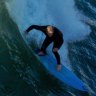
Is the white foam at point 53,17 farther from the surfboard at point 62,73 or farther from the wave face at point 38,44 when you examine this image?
the surfboard at point 62,73

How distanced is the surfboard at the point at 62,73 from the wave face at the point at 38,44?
0.43 feet

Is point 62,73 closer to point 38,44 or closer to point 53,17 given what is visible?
point 38,44

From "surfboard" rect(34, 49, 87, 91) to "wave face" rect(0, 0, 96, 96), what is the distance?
0.13 m

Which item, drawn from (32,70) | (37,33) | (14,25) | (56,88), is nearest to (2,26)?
(14,25)

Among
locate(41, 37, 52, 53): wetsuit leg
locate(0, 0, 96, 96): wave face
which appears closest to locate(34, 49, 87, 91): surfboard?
locate(0, 0, 96, 96): wave face

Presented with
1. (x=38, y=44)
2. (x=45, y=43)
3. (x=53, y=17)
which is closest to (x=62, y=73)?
(x=45, y=43)

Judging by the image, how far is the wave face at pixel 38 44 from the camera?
9609 mm

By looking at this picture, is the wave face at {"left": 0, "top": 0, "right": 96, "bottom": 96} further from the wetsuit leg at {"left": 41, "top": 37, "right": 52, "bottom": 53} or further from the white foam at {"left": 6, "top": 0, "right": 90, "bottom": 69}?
the wetsuit leg at {"left": 41, "top": 37, "right": 52, "bottom": 53}

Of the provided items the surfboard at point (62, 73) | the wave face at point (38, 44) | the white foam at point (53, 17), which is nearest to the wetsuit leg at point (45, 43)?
the surfboard at point (62, 73)

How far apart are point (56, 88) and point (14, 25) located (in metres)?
2.36

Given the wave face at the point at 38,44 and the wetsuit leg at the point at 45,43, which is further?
the wetsuit leg at the point at 45,43

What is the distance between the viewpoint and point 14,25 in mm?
10773

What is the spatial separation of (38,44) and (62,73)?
3.82 ft

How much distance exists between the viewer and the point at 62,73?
10008mm
